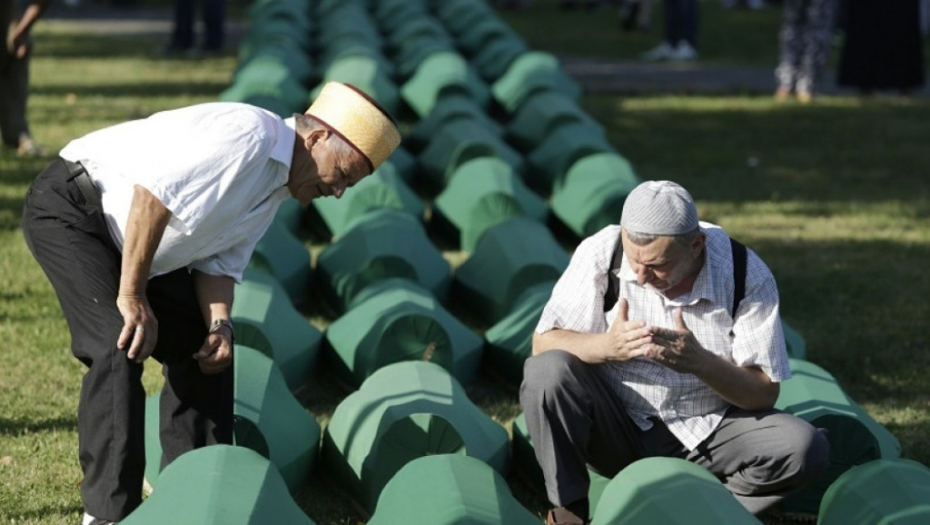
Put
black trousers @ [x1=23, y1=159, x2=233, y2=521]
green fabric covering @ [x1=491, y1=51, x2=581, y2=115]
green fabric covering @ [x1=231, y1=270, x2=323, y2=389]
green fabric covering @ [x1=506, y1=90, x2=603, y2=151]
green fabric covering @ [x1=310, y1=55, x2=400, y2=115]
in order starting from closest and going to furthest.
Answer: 1. black trousers @ [x1=23, y1=159, x2=233, y2=521]
2. green fabric covering @ [x1=231, y1=270, x2=323, y2=389]
3. green fabric covering @ [x1=506, y1=90, x2=603, y2=151]
4. green fabric covering @ [x1=310, y1=55, x2=400, y2=115]
5. green fabric covering @ [x1=491, y1=51, x2=581, y2=115]

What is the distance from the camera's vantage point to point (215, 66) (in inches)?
556

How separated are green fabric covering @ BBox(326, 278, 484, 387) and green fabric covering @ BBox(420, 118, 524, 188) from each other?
2.62m

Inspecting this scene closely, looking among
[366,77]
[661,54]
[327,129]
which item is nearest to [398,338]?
[327,129]

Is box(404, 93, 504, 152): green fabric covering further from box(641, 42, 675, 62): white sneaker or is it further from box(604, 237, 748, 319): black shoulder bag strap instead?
box(641, 42, 675, 62): white sneaker

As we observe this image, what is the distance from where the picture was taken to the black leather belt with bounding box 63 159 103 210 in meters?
4.10

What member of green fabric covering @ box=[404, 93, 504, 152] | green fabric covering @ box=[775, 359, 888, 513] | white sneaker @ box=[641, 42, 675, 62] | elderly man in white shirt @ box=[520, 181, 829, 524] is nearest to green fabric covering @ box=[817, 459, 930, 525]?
elderly man in white shirt @ box=[520, 181, 829, 524]

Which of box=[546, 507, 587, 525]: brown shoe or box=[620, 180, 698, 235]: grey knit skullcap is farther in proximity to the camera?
box=[546, 507, 587, 525]: brown shoe

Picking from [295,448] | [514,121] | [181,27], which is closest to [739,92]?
[514,121]

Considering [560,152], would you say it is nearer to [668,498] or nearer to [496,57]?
[496,57]

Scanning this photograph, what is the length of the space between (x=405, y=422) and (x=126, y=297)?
0.98 metres

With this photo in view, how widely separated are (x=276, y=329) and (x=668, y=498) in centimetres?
219

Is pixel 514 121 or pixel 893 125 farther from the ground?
pixel 514 121

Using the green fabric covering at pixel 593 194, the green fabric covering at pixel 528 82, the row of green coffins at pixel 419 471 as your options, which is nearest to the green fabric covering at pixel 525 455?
the row of green coffins at pixel 419 471

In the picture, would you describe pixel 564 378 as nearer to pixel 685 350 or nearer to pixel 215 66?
pixel 685 350
